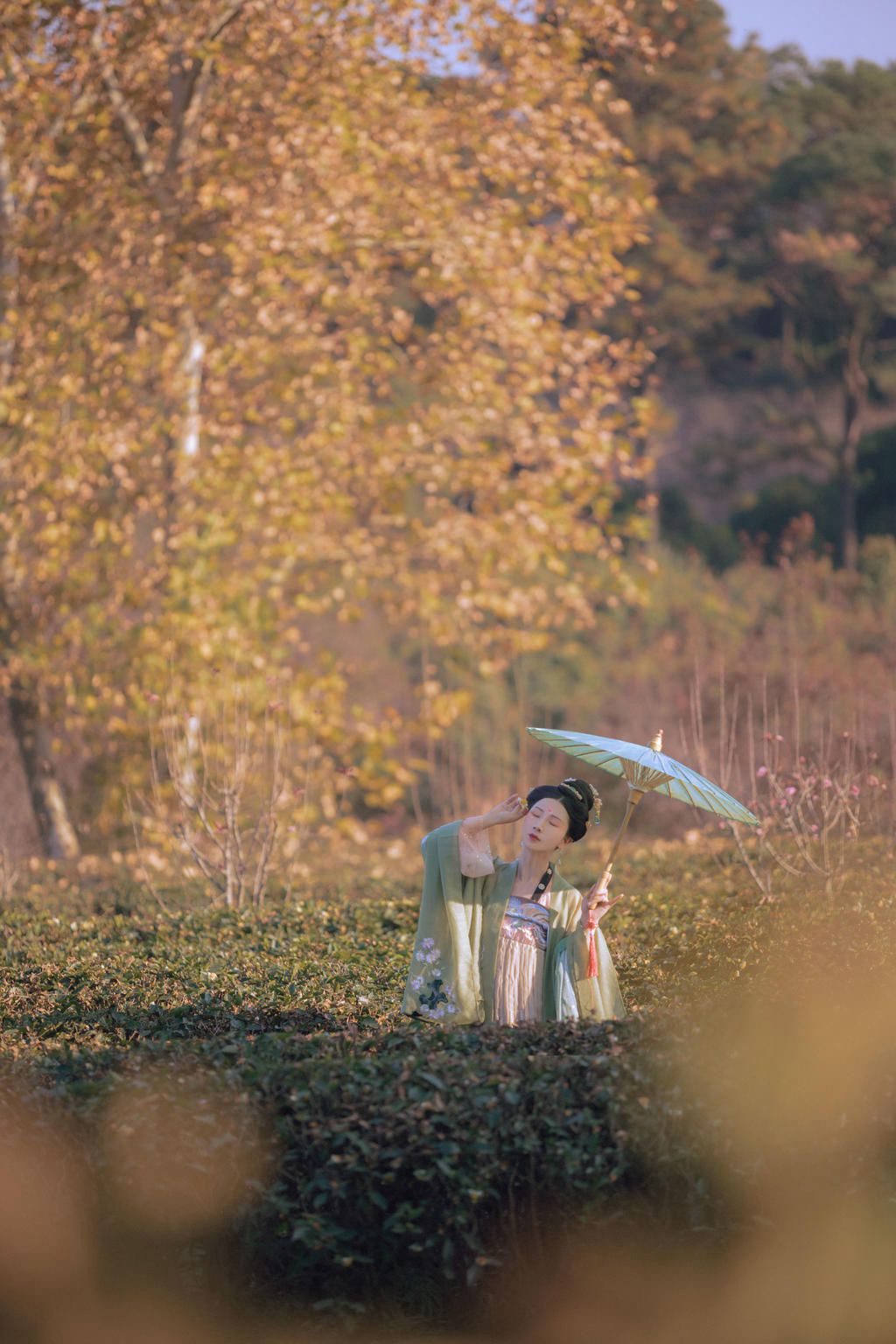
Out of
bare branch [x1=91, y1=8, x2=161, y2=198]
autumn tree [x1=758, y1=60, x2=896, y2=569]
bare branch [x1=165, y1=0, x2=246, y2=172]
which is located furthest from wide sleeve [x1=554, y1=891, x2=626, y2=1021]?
autumn tree [x1=758, y1=60, x2=896, y2=569]

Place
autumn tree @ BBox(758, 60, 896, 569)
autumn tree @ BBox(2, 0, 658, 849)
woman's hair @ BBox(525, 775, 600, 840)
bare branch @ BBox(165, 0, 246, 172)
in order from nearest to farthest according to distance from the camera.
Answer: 1. woman's hair @ BBox(525, 775, 600, 840)
2. autumn tree @ BBox(2, 0, 658, 849)
3. bare branch @ BBox(165, 0, 246, 172)
4. autumn tree @ BBox(758, 60, 896, 569)

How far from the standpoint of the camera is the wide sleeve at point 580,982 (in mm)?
4531

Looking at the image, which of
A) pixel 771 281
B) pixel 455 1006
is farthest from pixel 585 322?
pixel 455 1006

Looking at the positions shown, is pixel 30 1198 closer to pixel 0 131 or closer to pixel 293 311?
pixel 293 311

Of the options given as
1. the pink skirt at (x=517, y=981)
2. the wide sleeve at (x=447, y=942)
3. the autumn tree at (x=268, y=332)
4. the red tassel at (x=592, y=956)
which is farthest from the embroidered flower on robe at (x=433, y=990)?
the autumn tree at (x=268, y=332)

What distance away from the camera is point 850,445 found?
24781mm

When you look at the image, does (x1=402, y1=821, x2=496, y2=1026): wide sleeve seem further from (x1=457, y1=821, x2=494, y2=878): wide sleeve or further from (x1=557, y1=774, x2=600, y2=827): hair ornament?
(x1=557, y1=774, x2=600, y2=827): hair ornament

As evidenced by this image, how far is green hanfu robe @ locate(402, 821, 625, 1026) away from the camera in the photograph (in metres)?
4.57

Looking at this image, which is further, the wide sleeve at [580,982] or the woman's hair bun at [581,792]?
the woman's hair bun at [581,792]

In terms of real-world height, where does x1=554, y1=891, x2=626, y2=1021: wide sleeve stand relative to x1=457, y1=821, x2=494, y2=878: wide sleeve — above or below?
below

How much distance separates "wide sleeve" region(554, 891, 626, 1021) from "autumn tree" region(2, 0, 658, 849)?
4.69m

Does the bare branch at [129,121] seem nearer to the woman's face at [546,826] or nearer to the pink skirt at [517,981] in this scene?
the woman's face at [546,826]

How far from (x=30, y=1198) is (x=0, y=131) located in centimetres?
826

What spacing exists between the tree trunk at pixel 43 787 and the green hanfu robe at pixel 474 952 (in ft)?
21.7
